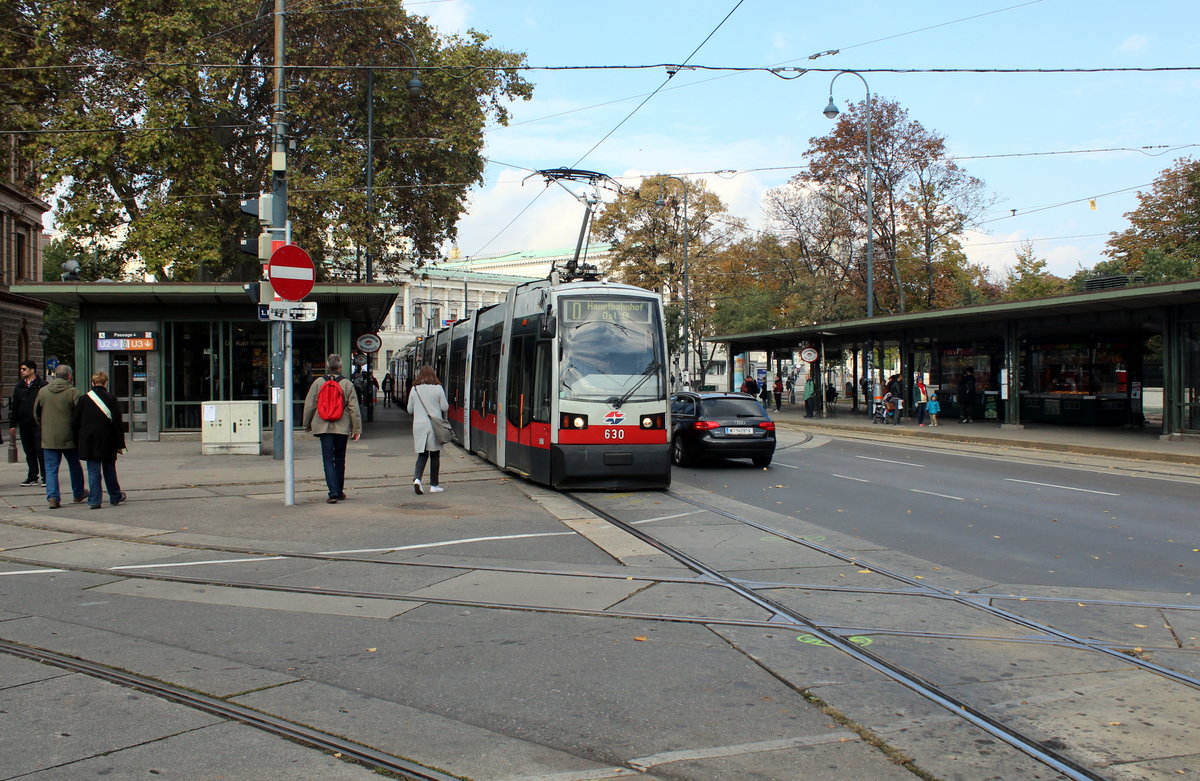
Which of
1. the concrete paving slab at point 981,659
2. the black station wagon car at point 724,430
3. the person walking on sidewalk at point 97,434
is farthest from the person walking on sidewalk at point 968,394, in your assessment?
the concrete paving slab at point 981,659

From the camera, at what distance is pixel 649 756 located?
13.6ft

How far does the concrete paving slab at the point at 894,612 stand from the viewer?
642cm

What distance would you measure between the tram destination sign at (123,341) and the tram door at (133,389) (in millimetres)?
367

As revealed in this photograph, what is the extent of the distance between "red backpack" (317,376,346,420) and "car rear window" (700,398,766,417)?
8010 mm

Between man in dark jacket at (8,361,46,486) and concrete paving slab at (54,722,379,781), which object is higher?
man in dark jacket at (8,361,46,486)

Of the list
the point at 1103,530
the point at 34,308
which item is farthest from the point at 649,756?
the point at 34,308

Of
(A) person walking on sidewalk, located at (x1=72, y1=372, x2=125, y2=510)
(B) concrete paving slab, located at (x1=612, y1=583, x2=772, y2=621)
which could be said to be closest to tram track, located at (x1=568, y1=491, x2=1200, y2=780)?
(B) concrete paving slab, located at (x1=612, y1=583, x2=772, y2=621)

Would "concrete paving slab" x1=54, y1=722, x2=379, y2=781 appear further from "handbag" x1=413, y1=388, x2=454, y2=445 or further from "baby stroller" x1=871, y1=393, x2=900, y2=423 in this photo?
"baby stroller" x1=871, y1=393, x2=900, y2=423

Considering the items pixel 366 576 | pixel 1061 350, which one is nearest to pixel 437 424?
pixel 366 576

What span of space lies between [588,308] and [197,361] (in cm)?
1457

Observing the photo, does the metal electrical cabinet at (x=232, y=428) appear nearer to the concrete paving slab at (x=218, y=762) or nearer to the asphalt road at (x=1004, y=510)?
the asphalt road at (x=1004, y=510)

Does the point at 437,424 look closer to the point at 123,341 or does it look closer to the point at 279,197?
the point at 279,197

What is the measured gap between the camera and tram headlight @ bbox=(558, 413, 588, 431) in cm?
1370

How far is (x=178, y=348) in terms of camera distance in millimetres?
24672
